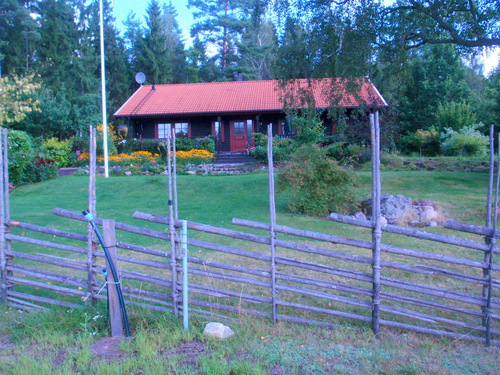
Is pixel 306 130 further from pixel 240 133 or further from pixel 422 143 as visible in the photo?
pixel 422 143

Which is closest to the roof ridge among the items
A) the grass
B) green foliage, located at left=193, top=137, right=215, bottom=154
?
green foliage, located at left=193, top=137, right=215, bottom=154

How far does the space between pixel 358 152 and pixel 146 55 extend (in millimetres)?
28278

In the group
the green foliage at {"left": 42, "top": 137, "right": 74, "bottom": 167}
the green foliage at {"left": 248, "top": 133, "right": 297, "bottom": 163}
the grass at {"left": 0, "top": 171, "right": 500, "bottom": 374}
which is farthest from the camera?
the green foliage at {"left": 42, "top": 137, "right": 74, "bottom": 167}

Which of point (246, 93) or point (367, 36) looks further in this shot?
point (246, 93)

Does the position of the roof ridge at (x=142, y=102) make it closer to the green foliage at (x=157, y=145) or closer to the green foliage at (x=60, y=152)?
the green foliage at (x=157, y=145)

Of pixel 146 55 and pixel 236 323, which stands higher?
pixel 146 55

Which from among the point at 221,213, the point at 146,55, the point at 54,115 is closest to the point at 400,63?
the point at 221,213

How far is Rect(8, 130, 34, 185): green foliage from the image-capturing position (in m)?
14.4

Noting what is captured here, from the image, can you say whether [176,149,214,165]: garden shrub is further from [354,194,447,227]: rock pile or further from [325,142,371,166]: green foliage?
[354,194,447,227]: rock pile

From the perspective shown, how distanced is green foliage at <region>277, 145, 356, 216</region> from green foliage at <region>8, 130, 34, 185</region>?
9.99 meters

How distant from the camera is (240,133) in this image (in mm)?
24453

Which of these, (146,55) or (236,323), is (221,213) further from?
(146,55)

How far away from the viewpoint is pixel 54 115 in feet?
77.3

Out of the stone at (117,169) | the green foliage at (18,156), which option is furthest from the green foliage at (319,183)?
the stone at (117,169)
